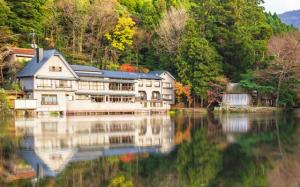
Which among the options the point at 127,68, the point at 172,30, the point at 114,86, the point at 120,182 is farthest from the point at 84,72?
the point at 120,182

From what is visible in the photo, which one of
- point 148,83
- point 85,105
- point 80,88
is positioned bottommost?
point 85,105

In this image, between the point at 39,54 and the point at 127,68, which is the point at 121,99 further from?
the point at 39,54

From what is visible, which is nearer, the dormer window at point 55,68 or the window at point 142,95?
the dormer window at point 55,68

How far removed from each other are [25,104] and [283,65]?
98.2ft

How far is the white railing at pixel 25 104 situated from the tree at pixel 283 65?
27.2m

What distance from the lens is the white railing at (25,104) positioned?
33500 millimetres

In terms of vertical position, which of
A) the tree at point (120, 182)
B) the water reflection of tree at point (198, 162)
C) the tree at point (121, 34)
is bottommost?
the tree at point (120, 182)

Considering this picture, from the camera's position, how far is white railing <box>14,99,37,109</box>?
1319 inches

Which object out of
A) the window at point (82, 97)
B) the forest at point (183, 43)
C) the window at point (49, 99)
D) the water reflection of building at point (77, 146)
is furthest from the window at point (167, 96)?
the water reflection of building at point (77, 146)

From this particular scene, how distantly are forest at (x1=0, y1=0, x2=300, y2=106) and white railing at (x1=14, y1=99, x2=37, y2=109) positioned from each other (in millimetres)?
10767

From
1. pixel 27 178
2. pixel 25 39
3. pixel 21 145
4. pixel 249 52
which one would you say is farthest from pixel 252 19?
pixel 27 178

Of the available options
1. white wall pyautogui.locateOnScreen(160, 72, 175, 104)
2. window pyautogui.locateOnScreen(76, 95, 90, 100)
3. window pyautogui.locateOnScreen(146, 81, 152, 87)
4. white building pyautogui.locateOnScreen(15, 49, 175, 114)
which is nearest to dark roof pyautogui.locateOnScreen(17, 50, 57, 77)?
white building pyautogui.locateOnScreen(15, 49, 175, 114)

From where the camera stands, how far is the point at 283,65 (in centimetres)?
4766

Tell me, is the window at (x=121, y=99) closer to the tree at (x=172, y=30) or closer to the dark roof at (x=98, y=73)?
the dark roof at (x=98, y=73)
